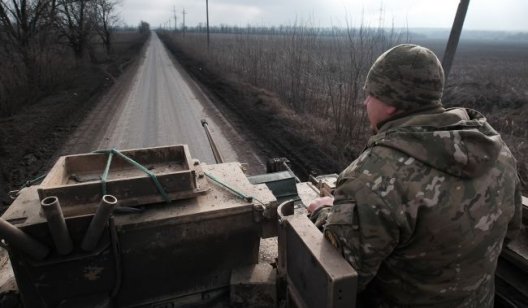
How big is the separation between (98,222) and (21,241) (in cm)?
41

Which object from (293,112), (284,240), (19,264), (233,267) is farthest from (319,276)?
(293,112)

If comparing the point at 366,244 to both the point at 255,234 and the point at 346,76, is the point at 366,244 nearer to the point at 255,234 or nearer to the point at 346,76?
the point at 255,234

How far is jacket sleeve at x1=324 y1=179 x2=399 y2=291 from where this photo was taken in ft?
5.74

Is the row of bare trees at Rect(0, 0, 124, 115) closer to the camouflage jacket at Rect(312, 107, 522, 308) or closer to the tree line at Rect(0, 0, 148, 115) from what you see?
the tree line at Rect(0, 0, 148, 115)

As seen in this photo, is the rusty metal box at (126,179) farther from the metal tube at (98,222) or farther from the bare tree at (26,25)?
the bare tree at (26,25)

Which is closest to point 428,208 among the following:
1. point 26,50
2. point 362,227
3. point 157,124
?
point 362,227

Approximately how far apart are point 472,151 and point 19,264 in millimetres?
2534

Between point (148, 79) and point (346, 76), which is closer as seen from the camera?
point (346, 76)

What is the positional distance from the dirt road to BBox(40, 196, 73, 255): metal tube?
5558mm

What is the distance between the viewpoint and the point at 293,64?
44.5 ft

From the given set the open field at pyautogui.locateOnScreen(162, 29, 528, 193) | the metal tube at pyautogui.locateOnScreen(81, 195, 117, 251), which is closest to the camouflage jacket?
the metal tube at pyautogui.locateOnScreen(81, 195, 117, 251)

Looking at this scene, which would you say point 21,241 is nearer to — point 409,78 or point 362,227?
point 362,227

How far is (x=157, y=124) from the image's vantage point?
1084 centimetres

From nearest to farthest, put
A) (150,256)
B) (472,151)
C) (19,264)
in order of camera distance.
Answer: (472,151) < (19,264) < (150,256)
